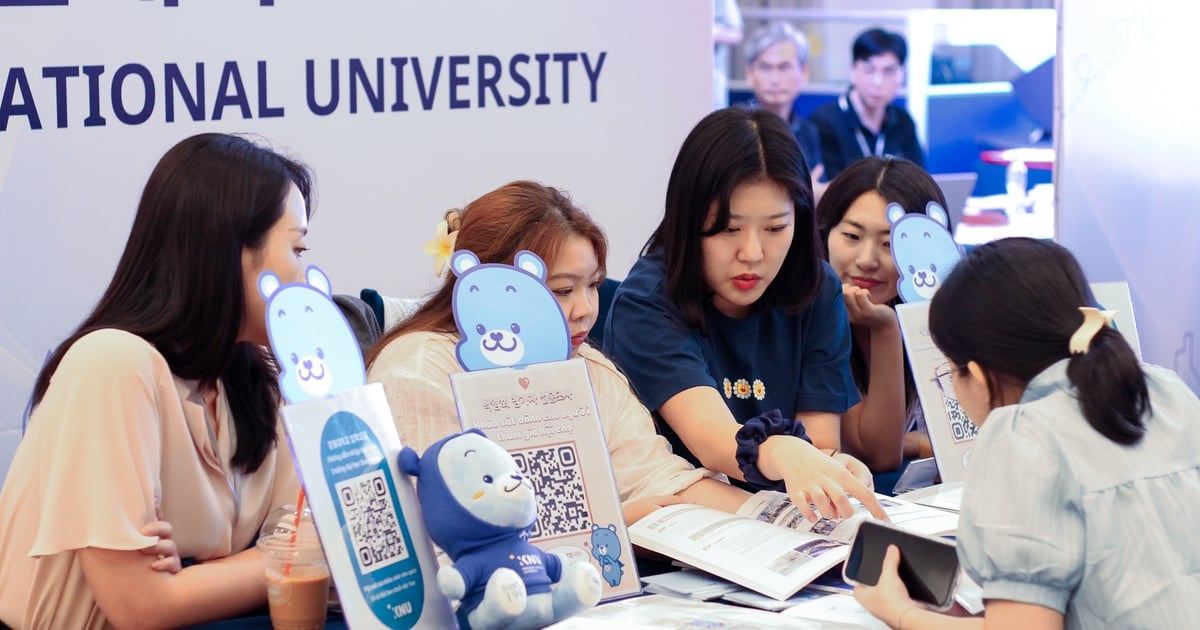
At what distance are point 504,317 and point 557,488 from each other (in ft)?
0.68

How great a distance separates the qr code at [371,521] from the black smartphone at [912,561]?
503 millimetres

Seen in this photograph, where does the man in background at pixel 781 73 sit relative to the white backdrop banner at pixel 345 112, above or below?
above

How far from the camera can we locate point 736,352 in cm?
207

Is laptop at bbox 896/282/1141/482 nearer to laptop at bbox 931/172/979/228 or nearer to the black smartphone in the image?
the black smartphone

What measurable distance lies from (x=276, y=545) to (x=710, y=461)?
71cm

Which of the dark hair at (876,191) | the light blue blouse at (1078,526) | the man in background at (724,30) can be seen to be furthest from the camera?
the man in background at (724,30)

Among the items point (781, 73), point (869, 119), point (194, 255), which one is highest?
point (781, 73)

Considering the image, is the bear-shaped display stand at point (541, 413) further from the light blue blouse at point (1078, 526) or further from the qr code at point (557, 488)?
the light blue blouse at point (1078, 526)

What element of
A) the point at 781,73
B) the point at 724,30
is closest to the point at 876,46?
the point at 781,73

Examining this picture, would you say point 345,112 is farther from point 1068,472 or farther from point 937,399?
point 1068,472

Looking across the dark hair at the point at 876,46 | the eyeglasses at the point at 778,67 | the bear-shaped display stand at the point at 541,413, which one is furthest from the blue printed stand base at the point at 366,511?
the dark hair at the point at 876,46

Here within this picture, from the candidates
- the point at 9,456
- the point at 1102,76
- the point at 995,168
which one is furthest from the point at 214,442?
the point at 995,168

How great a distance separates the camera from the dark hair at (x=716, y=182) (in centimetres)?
193

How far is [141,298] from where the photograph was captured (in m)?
1.52
